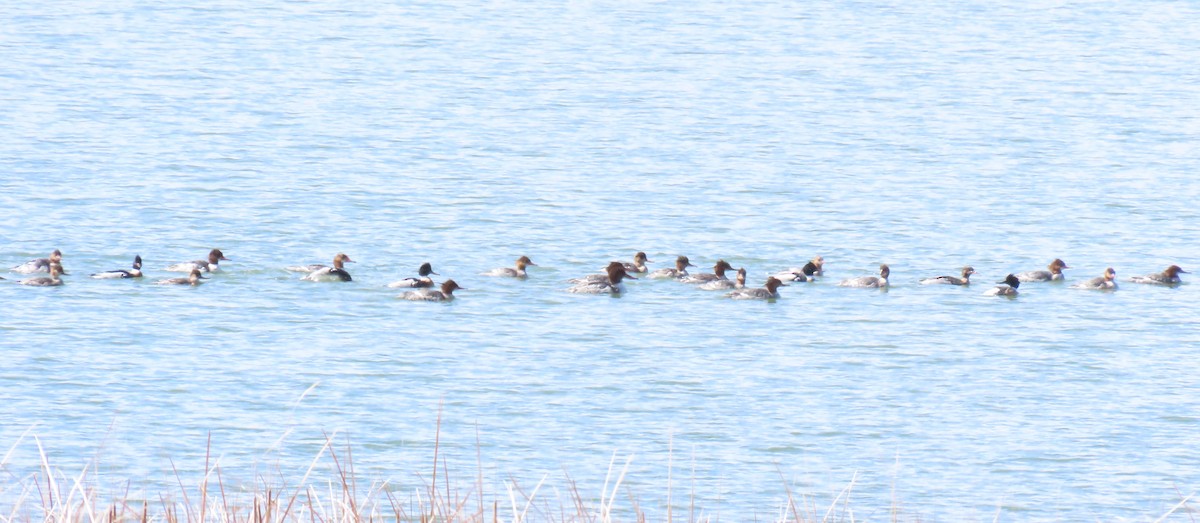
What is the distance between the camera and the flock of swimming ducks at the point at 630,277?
23.3 metres

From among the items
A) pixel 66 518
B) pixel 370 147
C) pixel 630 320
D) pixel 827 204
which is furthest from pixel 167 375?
pixel 370 147

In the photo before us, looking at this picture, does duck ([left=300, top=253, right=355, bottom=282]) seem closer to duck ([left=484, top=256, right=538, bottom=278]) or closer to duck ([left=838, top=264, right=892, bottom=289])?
duck ([left=484, top=256, right=538, bottom=278])

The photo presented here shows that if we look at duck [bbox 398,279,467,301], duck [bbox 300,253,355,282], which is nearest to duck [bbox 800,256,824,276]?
duck [bbox 398,279,467,301]

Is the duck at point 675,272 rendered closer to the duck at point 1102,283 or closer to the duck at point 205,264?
the duck at point 1102,283

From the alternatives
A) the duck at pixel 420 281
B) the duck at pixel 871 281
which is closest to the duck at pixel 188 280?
the duck at pixel 420 281

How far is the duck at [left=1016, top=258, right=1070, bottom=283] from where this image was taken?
24.6 m

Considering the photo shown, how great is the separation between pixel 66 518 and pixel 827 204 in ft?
83.5

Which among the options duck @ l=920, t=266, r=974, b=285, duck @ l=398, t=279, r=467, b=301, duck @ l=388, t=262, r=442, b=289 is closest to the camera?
duck @ l=398, t=279, r=467, b=301

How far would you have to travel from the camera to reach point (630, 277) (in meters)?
24.2

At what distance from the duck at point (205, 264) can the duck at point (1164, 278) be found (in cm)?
1166

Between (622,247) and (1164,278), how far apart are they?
7341 millimetres

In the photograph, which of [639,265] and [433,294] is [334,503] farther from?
[639,265]

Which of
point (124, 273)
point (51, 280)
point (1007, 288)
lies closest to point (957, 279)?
point (1007, 288)

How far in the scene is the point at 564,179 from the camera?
33.2m
